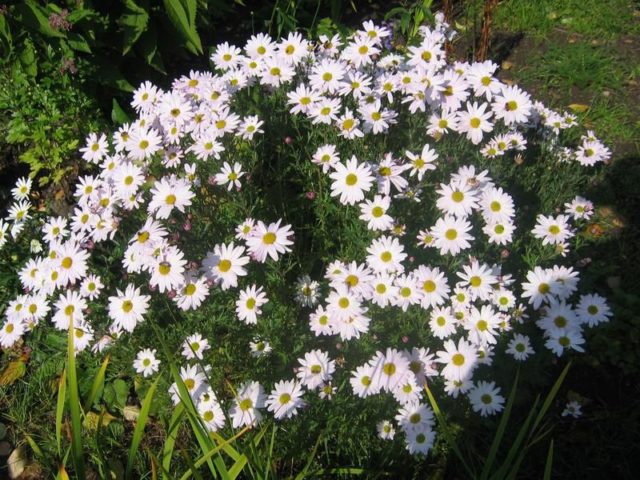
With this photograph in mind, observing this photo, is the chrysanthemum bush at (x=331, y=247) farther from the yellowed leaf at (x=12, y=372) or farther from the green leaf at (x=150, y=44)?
the green leaf at (x=150, y=44)

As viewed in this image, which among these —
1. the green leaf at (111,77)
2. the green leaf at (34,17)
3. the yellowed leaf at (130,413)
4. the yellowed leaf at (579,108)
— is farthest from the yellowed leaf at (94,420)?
the yellowed leaf at (579,108)

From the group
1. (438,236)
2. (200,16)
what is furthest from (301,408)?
(200,16)

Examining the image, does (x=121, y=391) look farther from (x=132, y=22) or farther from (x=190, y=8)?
(x=190, y=8)

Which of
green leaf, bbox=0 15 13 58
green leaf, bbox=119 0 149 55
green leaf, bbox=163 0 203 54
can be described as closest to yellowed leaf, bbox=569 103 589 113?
green leaf, bbox=163 0 203 54

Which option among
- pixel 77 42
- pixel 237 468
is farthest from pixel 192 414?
pixel 77 42

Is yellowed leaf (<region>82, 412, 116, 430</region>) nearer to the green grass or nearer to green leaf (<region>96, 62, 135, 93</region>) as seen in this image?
green leaf (<region>96, 62, 135, 93</region>)

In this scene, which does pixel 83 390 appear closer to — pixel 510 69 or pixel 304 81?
pixel 304 81
